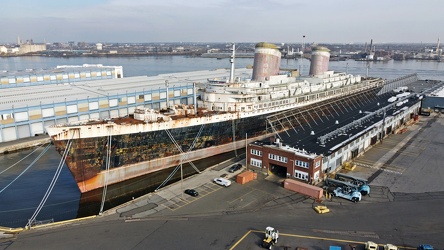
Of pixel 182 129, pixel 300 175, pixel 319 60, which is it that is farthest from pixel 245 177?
pixel 319 60

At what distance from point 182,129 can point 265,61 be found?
1843cm

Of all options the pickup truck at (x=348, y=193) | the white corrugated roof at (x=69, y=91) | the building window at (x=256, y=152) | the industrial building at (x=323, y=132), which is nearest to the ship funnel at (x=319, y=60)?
the industrial building at (x=323, y=132)

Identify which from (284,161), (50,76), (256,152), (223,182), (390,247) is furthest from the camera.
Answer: (50,76)

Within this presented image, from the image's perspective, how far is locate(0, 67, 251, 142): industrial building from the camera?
46000 millimetres

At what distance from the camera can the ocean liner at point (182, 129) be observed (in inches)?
1182

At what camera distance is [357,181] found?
29.5m

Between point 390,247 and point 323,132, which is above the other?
point 323,132

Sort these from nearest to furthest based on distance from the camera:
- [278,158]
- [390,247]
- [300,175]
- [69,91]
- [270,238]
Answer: [390,247] < [270,238] < [300,175] < [278,158] < [69,91]

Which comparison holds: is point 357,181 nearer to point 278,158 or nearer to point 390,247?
point 278,158

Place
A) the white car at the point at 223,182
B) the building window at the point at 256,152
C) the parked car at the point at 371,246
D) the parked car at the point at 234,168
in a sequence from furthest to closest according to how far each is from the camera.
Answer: the building window at the point at 256,152 → the parked car at the point at 234,168 → the white car at the point at 223,182 → the parked car at the point at 371,246

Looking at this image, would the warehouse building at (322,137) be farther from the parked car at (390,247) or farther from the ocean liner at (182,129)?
the parked car at (390,247)

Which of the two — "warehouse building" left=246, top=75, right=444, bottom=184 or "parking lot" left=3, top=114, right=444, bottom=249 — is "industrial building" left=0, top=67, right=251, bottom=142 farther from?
"parking lot" left=3, top=114, right=444, bottom=249

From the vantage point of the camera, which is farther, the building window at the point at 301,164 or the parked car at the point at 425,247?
the building window at the point at 301,164

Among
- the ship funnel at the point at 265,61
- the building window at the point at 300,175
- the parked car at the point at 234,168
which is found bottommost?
the parked car at the point at 234,168
